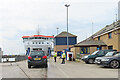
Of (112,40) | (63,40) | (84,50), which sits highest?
(63,40)

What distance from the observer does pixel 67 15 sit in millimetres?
34312

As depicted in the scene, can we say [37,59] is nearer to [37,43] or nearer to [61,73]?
[61,73]

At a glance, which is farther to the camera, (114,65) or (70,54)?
(70,54)

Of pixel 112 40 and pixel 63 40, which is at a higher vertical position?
pixel 63 40

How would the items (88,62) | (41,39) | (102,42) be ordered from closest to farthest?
(88,62) → (102,42) → (41,39)

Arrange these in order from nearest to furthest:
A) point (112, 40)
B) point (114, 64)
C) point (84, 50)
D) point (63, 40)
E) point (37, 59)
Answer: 1. point (114, 64)
2. point (37, 59)
3. point (112, 40)
4. point (84, 50)
5. point (63, 40)

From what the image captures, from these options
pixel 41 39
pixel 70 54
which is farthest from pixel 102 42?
pixel 41 39

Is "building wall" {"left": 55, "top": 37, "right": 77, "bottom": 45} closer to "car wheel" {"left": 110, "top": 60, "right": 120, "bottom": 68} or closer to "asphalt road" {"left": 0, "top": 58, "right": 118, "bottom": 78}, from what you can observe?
"car wheel" {"left": 110, "top": 60, "right": 120, "bottom": 68}

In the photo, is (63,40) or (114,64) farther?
(63,40)

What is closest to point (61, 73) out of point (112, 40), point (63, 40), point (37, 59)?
point (37, 59)

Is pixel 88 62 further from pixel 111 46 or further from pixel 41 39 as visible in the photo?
pixel 41 39

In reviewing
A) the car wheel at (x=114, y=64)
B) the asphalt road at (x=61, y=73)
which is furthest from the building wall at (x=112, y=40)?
the asphalt road at (x=61, y=73)

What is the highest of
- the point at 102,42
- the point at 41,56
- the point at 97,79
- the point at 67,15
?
the point at 67,15

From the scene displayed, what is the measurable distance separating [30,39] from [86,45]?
24.6 meters
